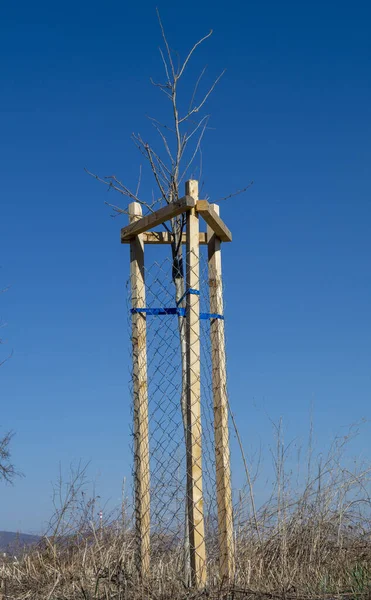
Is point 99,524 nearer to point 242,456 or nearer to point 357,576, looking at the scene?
point 242,456

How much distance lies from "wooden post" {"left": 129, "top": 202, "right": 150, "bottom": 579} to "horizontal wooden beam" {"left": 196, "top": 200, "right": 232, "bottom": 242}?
2.08 feet

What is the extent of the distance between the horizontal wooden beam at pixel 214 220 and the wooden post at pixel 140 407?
0.63 metres

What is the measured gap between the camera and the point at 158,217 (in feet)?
19.5

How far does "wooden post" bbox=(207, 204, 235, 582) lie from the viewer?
578cm

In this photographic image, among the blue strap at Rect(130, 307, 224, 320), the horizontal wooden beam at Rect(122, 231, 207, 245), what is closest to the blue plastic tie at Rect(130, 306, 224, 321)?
the blue strap at Rect(130, 307, 224, 320)

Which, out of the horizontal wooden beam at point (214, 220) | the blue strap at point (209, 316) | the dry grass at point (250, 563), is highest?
the horizontal wooden beam at point (214, 220)

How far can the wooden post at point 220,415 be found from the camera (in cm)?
578

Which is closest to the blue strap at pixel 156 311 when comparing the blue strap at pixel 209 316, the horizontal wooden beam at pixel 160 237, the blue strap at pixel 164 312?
the blue strap at pixel 164 312

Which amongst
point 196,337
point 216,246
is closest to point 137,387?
point 196,337

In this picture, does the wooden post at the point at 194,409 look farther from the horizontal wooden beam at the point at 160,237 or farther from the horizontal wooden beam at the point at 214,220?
the horizontal wooden beam at the point at 160,237

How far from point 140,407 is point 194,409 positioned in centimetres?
67

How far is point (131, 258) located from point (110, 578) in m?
2.52

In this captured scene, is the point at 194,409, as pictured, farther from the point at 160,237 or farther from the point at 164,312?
the point at 160,237

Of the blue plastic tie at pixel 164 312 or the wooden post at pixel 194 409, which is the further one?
the blue plastic tie at pixel 164 312
